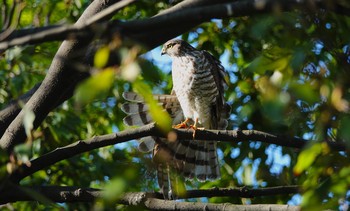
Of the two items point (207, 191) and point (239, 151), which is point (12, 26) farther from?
point (239, 151)

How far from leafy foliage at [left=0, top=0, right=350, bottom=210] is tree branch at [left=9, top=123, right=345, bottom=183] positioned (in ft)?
0.36

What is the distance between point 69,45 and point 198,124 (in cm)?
236

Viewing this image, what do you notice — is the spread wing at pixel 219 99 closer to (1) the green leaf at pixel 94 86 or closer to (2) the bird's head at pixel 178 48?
(2) the bird's head at pixel 178 48

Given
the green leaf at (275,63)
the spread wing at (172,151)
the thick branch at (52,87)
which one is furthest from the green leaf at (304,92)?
the spread wing at (172,151)

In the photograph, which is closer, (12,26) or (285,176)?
(12,26)

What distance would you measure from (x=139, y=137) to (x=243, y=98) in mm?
2362

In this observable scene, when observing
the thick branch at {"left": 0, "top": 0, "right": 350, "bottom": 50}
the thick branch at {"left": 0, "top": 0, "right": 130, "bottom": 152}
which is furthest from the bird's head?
the thick branch at {"left": 0, "top": 0, "right": 350, "bottom": 50}

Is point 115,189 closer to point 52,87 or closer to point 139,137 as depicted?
point 139,137

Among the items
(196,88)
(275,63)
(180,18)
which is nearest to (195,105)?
(196,88)

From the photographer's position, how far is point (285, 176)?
4.98 meters

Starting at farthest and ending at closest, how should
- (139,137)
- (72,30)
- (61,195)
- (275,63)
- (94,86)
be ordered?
(61,195)
(139,137)
(275,63)
(72,30)
(94,86)

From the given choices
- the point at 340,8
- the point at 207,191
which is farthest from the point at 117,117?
the point at 340,8

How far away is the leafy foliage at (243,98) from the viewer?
2102mm

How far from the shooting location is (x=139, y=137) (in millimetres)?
3488
